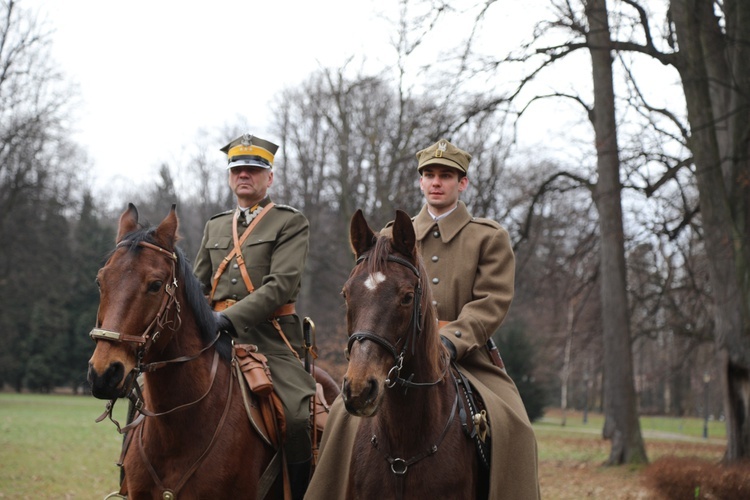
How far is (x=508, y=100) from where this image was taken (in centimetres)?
1788

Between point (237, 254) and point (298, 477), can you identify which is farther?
point (237, 254)

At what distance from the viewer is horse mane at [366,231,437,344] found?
14.2 feet

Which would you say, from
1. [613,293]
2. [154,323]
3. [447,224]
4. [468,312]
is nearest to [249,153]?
[447,224]

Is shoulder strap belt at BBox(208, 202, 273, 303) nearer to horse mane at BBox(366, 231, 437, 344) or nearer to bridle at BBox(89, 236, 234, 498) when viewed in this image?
bridle at BBox(89, 236, 234, 498)

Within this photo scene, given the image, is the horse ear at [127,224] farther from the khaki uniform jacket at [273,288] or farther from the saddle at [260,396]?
the saddle at [260,396]

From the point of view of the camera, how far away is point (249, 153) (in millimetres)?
6781

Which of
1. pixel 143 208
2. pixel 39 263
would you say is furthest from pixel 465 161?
pixel 143 208

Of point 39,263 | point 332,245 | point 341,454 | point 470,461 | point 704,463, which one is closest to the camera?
point 470,461

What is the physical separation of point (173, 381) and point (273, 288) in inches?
44.7

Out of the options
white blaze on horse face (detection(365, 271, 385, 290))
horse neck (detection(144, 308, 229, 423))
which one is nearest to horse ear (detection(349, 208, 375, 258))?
white blaze on horse face (detection(365, 271, 385, 290))

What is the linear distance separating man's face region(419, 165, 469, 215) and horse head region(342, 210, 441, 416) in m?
1.25

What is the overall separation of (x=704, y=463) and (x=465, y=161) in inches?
257

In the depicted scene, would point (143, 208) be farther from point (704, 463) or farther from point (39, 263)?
point (704, 463)

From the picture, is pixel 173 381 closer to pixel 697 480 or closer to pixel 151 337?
pixel 151 337
